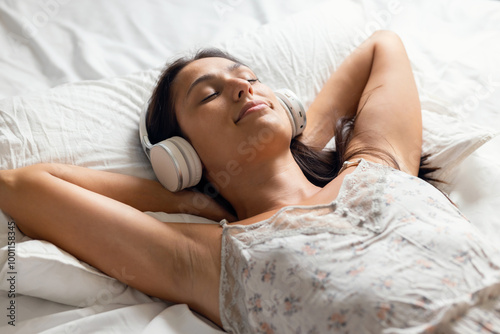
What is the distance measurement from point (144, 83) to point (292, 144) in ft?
1.71

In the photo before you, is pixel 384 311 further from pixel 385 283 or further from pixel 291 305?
pixel 291 305

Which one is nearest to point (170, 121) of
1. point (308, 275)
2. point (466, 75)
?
point (308, 275)

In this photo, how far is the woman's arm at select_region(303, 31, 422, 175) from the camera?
144cm

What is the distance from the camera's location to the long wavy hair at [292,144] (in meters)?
1.46

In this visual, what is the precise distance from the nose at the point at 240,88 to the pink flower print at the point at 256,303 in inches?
19.7

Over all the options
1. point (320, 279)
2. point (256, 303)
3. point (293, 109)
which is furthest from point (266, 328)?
point (293, 109)

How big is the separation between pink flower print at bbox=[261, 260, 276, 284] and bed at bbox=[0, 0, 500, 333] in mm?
180

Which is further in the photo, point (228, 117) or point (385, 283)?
point (228, 117)

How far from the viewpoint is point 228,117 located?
52.0 inches

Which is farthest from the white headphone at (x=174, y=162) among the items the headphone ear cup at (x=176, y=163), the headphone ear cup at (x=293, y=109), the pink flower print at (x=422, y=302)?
the pink flower print at (x=422, y=302)

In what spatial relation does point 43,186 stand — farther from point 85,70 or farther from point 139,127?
point 85,70

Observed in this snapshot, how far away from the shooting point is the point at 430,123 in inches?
62.3

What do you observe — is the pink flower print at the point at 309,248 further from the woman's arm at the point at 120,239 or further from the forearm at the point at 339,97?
the forearm at the point at 339,97

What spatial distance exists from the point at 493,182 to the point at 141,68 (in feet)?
3.95
